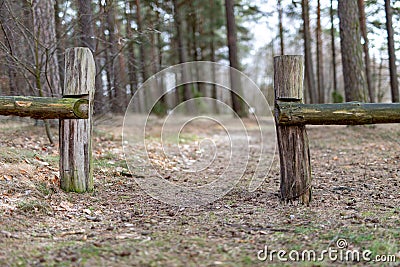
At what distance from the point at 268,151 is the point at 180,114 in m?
9.11

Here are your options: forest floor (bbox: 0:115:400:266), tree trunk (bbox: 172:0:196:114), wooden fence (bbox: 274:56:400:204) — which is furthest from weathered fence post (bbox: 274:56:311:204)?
tree trunk (bbox: 172:0:196:114)

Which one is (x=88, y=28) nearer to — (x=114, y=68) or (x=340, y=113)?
(x=114, y=68)

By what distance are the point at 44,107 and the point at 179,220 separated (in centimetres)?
210

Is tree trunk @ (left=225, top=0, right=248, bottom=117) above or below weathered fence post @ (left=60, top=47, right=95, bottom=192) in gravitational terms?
above

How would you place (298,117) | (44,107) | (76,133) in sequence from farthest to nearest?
(76,133) → (44,107) → (298,117)

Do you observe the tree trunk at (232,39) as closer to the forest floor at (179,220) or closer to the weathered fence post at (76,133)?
the forest floor at (179,220)

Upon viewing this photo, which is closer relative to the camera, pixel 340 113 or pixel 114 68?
pixel 340 113

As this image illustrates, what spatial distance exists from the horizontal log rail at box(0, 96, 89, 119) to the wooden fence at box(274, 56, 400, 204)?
2392 millimetres

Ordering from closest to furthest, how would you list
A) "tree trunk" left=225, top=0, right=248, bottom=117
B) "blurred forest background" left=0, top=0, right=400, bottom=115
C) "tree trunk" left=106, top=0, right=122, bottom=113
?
"blurred forest background" left=0, top=0, right=400, bottom=115, "tree trunk" left=106, top=0, right=122, bottom=113, "tree trunk" left=225, top=0, right=248, bottom=117

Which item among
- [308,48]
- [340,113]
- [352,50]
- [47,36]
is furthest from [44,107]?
[308,48]

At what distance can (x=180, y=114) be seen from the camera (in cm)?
1983

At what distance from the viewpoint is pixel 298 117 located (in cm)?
492

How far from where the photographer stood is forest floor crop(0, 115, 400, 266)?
3596mm

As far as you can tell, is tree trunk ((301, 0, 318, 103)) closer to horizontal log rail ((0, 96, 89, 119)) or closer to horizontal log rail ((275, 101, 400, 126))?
horizontal log rail ((275, 101, 400, 126))
